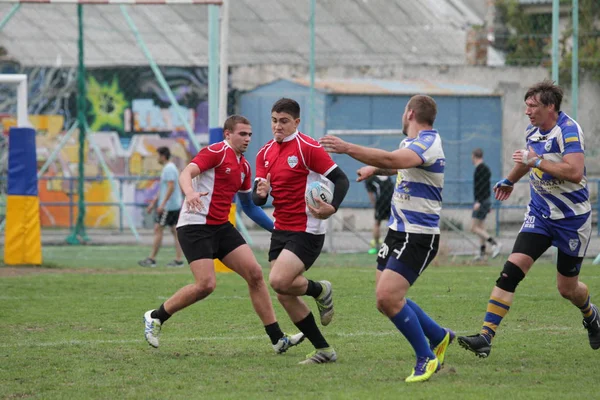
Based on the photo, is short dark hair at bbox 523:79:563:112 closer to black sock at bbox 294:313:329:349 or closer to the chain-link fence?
black sock at bbox 294:313:329:349

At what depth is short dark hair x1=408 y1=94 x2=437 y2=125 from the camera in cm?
706

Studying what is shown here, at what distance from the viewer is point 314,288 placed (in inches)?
312

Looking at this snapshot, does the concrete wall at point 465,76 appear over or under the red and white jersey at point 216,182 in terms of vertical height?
over

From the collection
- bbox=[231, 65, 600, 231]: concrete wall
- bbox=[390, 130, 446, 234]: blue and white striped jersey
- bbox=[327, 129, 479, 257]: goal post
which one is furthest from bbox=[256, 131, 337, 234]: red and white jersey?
bbox=[231, 65, 600, 231]: concrete wall

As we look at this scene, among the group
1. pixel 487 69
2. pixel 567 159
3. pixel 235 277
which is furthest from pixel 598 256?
pixel 487 69

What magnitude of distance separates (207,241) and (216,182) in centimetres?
55

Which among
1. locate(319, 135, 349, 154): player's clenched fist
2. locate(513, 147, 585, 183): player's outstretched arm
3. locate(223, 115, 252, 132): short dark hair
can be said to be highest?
locate(223, 115, 252, 132): short dark hair

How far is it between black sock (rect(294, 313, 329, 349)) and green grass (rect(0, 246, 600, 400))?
21 centimetres

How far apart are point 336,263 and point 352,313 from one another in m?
6.04

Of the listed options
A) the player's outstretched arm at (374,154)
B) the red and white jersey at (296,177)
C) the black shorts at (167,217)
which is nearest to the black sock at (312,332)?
the red and white jersey at (296,177)

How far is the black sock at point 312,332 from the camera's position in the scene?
25.1ft

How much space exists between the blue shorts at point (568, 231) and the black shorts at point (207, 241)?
8.30 ft

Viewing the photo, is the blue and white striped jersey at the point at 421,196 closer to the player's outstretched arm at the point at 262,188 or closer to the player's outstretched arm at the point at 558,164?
the player's outstretched arm at the point at 558,164

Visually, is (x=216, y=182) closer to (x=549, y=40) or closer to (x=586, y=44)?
(x=586, y=44)
